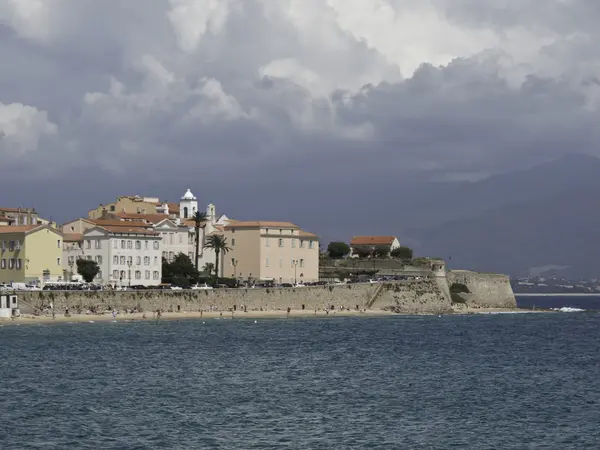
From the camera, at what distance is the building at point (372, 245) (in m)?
148

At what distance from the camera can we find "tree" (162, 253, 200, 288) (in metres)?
112

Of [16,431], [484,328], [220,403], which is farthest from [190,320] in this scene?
[16,431]

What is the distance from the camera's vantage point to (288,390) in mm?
48125

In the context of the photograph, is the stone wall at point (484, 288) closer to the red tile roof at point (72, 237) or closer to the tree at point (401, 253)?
the tree at point (401, 253)

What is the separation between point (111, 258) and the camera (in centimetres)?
10794

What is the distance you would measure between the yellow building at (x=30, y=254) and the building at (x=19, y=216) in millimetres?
14295

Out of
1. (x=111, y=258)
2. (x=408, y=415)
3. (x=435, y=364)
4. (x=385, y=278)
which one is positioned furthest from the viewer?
(x=385, y=278)

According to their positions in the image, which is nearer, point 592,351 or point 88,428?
point 88,428

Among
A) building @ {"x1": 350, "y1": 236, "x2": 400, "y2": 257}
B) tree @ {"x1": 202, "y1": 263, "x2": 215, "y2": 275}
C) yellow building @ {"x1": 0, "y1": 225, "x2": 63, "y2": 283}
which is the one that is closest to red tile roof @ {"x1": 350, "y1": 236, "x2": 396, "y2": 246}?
building @ {"x1": 350, "y1": 236, "x2": 400, "y2": 257}

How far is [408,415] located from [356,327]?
2016 inches

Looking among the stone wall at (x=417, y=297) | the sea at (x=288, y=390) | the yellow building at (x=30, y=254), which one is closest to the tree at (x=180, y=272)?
the yellow building at (x=30, y=254)

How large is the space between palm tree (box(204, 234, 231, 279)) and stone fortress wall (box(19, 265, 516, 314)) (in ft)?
44.6

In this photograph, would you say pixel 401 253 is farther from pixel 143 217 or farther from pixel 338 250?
pixel 143 217

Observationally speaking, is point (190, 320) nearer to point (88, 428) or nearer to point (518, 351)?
point (518, 351)
